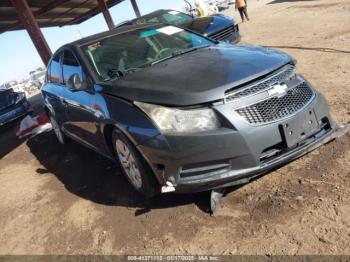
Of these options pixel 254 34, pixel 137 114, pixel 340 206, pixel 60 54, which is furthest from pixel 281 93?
pixel 254 34

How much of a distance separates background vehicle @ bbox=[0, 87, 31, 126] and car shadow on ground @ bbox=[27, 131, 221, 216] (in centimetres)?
307

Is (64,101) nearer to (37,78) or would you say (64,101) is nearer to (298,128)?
(298,128)

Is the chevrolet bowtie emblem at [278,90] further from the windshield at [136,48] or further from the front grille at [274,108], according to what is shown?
the windshield at [136,48]

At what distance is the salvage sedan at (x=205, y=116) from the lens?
10.9 ft

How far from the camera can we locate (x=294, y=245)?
295cm

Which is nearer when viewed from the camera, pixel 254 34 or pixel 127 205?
pixel 127 205

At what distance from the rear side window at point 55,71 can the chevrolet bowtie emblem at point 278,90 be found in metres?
3.60

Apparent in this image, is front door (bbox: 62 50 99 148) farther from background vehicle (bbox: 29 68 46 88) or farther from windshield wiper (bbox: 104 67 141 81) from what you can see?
background vehicle (bbox: 29 68 46 88)

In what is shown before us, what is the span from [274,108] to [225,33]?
19.5ft

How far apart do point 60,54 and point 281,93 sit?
3.59m

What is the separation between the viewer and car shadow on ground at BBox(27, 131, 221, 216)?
13.5ft

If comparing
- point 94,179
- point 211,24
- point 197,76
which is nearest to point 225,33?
point 211,24

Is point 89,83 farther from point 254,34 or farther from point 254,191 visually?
point 254,34

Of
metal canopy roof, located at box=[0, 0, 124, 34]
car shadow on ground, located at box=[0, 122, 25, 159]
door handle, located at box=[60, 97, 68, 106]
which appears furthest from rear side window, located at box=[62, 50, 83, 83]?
metal canopy roof, located at box=[0, 0, 124, 34]
